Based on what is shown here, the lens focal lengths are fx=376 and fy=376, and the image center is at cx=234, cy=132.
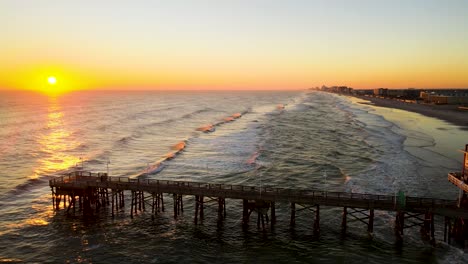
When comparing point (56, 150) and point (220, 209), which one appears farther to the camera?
point (56, 150)

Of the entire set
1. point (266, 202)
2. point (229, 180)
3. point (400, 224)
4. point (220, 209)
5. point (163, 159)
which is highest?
point (266, 202)

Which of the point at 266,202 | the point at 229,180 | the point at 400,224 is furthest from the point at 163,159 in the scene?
the point at 400,224

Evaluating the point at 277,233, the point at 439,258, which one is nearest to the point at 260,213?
the point at 277,233

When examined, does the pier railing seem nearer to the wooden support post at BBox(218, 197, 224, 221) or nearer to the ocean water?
the wooden support post at BBox(218, 197, 224, 221)

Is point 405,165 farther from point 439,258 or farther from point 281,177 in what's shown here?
point 439,258

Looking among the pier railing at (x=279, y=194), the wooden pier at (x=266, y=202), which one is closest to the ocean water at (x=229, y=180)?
the wooden pier at (x=266, y=202)

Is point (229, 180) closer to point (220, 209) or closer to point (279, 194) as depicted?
point (220, 209)
